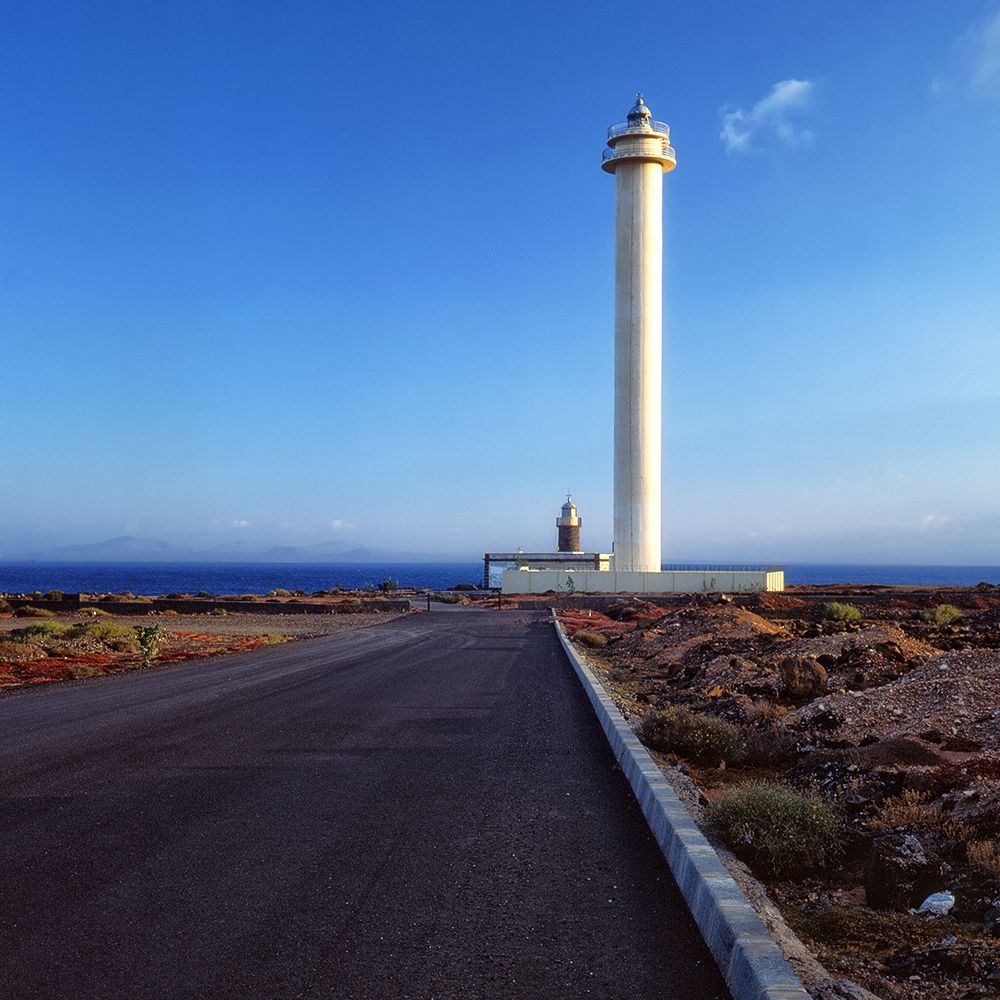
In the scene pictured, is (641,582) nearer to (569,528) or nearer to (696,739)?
(569,528)

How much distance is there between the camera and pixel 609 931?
5.05 metres

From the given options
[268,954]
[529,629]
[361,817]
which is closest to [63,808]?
[361,817]

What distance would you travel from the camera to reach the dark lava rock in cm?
573

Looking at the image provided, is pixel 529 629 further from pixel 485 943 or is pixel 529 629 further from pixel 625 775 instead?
pixel 485 943

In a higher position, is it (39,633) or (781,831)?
(781,831)

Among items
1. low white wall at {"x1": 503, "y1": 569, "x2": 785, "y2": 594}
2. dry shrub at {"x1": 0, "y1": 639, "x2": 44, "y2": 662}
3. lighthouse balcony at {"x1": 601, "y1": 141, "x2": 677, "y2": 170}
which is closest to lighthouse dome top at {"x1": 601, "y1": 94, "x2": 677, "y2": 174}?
lighthouse balcony at {"x1": 601, "y1": 141, "x2": 677, "y2": 170}

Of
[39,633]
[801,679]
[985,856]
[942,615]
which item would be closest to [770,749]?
[985,856]

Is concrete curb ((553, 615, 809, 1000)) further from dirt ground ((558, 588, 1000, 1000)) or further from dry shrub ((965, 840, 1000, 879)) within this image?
dry shrub ((965, 840, 1000, 879))

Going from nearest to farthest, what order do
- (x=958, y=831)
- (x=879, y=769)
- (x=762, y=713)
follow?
(x=958, y=831), (x=879, y=769), (x=762, y=713)

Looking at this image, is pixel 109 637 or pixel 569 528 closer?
pixel 109 637

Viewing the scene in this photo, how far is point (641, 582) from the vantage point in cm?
5138

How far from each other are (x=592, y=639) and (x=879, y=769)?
64.4 feet

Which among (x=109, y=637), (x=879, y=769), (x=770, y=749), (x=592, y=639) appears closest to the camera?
(x=879, y=769)

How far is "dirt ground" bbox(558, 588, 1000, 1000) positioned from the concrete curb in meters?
0.37
